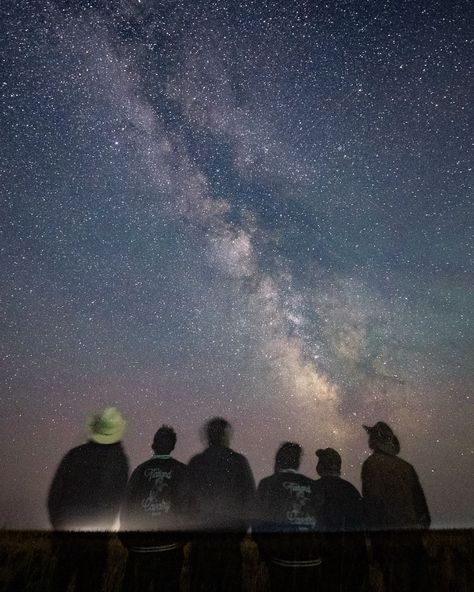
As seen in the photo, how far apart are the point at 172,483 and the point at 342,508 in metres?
2.17

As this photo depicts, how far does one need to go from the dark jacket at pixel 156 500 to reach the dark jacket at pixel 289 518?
100 cm

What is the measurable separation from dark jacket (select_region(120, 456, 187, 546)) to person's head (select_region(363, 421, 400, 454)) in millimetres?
2762

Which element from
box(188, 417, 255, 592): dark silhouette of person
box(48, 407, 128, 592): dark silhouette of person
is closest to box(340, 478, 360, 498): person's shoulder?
box(188, 417, 255, 592): dark silhouette of person

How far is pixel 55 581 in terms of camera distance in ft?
12.6

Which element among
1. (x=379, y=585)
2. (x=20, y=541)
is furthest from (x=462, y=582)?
(x=20, y=541)

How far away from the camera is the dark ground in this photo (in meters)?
4.95

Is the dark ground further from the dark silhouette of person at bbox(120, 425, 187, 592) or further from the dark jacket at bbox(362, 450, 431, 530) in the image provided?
the dark silhouette of person at bbox(120, 425, 187, 592)

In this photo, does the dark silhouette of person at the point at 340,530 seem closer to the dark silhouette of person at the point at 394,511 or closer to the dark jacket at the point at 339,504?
the dark jacket at the point at 339,504

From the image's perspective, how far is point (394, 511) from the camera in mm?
4504

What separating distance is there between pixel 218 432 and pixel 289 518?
132 centimetres

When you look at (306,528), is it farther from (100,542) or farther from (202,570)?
Result: (100,542)

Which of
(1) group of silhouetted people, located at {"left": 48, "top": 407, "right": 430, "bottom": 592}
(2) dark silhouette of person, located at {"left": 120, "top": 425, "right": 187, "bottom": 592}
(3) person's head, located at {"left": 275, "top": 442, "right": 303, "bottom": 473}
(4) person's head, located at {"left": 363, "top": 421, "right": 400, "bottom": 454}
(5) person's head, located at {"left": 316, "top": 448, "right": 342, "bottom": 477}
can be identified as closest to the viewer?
(2) dark silhouette of person, located at {"left": 120, "top": 425, "right": 187, "bottom": 592}

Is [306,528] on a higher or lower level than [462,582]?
higher

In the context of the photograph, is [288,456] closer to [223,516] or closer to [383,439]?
[223,516]
